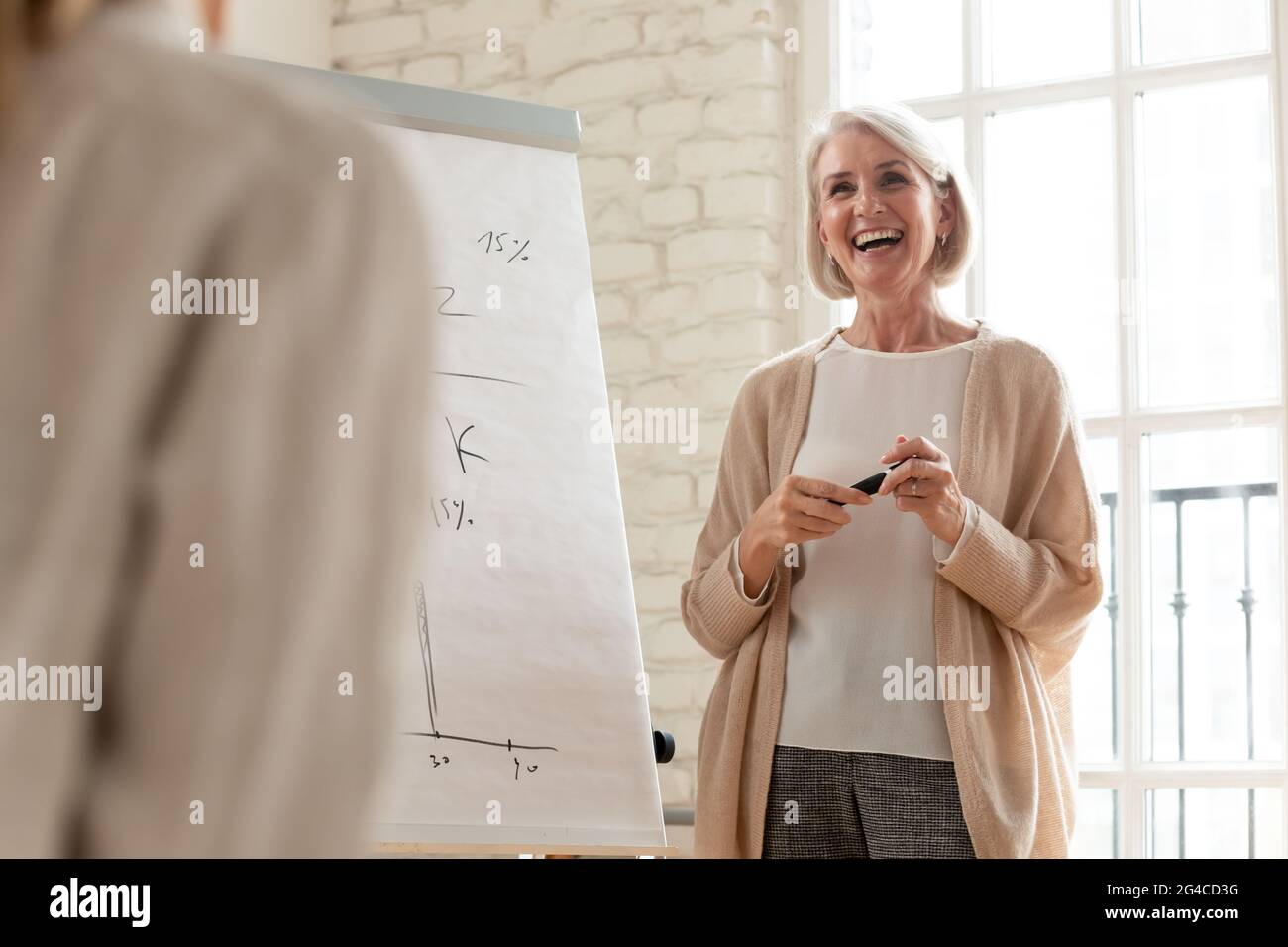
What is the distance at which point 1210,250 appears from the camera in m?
2.82

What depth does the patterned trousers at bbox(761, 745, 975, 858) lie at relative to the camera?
160cm

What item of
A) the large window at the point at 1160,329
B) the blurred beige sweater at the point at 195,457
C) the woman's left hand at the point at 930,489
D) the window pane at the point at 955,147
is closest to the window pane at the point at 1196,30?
the large window at the point at 1160,329

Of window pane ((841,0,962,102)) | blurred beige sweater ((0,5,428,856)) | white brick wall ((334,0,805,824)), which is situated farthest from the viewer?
window pane ((841,0,962,102))

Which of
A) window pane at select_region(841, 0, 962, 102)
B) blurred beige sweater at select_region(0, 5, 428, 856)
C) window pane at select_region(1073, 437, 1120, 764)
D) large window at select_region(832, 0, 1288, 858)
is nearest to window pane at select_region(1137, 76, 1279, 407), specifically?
large window at select_region(832, 0, 1288, 858)

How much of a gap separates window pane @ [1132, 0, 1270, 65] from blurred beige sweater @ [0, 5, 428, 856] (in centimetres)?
296

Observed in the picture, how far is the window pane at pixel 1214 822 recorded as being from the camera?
2.64 meters

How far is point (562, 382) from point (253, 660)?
173 centimetres

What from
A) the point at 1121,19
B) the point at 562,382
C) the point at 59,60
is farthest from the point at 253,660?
the point at 1121,19

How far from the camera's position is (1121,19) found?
2.96 m

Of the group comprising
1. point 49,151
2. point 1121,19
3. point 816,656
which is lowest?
point 816,656

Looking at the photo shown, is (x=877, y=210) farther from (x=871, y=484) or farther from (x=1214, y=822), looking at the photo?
(x=1214, y=822)

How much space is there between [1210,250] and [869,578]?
149cm

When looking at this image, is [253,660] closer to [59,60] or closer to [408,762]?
[59,60]

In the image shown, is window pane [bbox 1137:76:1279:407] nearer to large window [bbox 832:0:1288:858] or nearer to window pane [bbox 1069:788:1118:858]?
large window [bbox 832:0:1288:858]
